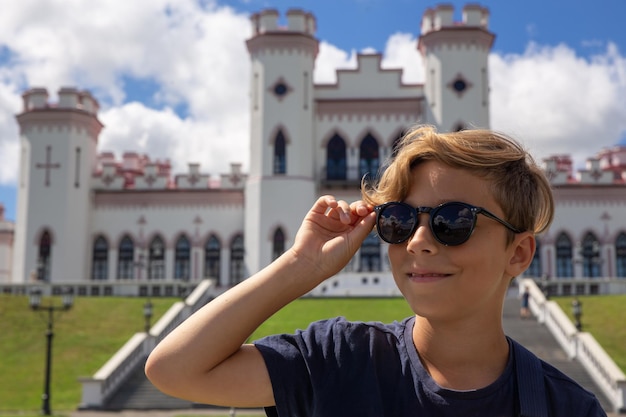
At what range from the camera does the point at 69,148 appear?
35.2 metres

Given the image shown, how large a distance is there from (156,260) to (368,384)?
34.9m

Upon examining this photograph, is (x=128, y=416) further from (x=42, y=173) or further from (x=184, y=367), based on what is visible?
(x=42, y=173)

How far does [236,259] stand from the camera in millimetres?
35938

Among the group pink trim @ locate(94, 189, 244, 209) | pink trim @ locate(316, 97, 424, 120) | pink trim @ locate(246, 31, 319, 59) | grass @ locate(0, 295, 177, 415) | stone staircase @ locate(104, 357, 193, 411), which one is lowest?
stone staircase @ locate(104, 357, 193, 411)

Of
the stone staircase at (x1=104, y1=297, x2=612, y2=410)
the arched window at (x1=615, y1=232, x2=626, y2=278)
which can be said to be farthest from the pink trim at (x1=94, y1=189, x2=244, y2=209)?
the arched window at (x1=615, y1=232, x2=626, y2=278)

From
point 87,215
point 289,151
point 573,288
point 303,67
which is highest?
point 303,67

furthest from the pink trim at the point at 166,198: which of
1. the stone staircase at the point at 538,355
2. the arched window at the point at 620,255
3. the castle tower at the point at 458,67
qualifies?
the arched window at the point at 620,255

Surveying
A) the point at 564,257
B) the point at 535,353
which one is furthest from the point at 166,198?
the point at 535,353

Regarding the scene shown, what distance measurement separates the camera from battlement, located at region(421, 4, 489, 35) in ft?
112

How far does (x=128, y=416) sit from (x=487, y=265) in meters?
14.8

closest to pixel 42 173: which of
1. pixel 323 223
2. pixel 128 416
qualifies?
pixel 128 416

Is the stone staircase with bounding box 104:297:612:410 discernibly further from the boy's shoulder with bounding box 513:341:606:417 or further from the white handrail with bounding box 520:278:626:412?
the boy's shoulder with bounding box 513:341:606:417

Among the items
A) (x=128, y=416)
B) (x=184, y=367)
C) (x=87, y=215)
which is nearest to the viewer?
(x=184, y=367)

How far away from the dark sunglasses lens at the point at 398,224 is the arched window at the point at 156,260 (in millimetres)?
34673
